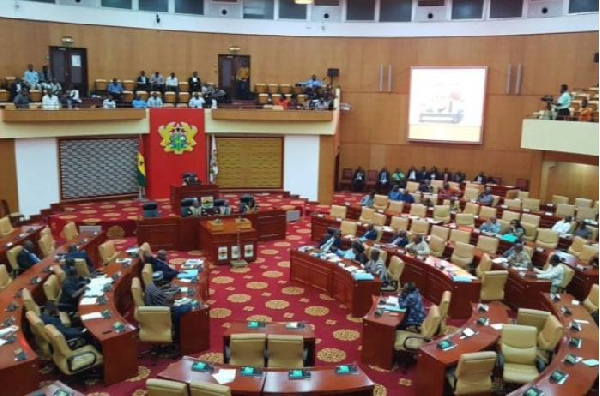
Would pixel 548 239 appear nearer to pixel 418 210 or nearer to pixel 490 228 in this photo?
pixel 490 228

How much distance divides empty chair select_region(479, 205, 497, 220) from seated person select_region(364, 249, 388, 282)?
17.8ft

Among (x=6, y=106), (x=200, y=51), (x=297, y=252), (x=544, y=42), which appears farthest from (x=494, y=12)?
(x=6, y=106)

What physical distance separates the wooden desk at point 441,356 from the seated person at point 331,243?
4429 millimetres

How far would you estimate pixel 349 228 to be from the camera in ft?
45.1

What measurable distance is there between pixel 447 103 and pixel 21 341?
57.5 feet

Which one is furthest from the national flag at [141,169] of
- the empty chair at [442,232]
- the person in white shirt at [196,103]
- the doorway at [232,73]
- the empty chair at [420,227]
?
the empty chair at [442,232]

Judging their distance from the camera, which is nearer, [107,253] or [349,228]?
[107,253]

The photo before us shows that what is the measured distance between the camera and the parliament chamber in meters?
7.57

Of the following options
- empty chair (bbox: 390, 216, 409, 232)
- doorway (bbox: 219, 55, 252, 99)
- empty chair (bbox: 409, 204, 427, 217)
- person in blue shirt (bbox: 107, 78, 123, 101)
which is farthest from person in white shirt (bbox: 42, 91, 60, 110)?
empty chair (bbox: 409, 204, 427, 217)

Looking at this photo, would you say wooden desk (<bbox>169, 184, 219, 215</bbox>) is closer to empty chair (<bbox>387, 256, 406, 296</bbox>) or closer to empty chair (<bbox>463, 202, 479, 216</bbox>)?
empty chair (<bbox>463, 202, 479, 216</bbox>)

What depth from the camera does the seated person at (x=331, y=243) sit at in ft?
39.2

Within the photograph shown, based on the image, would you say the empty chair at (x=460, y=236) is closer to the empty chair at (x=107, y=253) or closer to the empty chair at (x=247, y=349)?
the empty chair at (x=247, y=349)

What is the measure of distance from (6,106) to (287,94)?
936 centimetres

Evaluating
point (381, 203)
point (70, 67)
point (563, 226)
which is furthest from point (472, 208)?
point (70, 67)
